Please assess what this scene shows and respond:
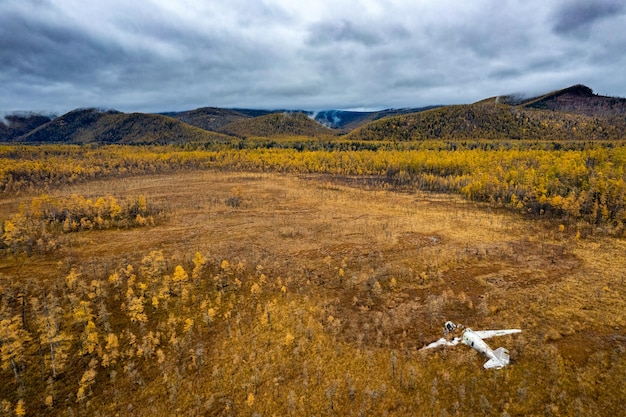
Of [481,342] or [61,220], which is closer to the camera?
[481,342]

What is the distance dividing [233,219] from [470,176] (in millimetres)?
66172

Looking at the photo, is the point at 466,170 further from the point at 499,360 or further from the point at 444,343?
the point at 499,360

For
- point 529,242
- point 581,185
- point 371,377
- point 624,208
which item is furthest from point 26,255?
point 581,185

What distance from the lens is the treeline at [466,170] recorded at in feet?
189

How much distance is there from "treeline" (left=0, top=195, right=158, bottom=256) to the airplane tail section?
5118 centimetres

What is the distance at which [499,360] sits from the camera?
2148 cm

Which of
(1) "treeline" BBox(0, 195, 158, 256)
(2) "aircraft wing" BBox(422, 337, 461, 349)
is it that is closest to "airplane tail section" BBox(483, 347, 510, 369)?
(2) "aircraft wing" BBox(422, 337, 461, 349)

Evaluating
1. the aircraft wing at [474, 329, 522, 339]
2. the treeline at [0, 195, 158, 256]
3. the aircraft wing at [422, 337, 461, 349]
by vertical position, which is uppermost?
the treeline at [0, 195, 158, 256]

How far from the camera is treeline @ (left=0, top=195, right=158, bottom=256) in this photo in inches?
1773

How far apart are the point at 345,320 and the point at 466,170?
278 feet

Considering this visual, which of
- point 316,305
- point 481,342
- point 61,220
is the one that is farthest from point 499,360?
point 61,220

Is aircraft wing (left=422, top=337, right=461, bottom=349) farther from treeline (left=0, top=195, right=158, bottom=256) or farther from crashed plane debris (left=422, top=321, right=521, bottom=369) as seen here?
treeline (left=0, top=195, right=158, bottom=256)

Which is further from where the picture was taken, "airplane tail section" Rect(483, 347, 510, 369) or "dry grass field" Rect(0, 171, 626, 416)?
"airplane tail section" Rect(483, 347, 510, 369)

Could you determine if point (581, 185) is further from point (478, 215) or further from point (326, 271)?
point (326, 271)
